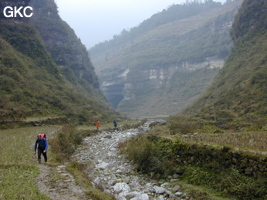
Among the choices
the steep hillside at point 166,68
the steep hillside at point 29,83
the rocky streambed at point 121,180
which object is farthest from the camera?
the steep hillside at point 166,68

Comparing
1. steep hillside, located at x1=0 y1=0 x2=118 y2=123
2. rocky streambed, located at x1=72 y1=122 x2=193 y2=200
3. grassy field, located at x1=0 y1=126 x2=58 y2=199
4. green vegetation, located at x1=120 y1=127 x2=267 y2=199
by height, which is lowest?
rocky streambed, located at x1=72 y1=122 x2=193 y2=200

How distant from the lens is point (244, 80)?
Answer: 41062mm

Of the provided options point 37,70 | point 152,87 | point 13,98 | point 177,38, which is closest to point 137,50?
point 177,38

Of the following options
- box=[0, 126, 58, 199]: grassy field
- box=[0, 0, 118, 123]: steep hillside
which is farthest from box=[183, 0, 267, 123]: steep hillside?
box=[0, 0, 118, 123]: steep hillside

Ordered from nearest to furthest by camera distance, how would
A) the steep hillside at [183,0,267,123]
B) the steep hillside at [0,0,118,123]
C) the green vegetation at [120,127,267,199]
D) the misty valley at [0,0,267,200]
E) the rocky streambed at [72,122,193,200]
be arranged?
the green vegetation at [120,127,267,199] < the misty valley at [0,0,267,200] < the rocky streambed at [72,122,193,200] < the steep hillside at [183,0,267,123] < the steep hillside at [0,0,118,123]

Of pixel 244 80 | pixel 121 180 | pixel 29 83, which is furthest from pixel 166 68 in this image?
pixel 121 180

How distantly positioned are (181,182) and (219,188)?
1.85 meters

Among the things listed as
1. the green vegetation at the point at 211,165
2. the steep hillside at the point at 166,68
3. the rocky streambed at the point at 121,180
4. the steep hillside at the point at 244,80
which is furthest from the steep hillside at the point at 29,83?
the steep hillside at the point at 166,68

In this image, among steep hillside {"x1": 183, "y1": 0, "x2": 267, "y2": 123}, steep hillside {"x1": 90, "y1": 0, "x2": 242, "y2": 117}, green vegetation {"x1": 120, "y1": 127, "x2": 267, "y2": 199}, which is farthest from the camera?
steep hillside {"x1": 90, "y1": 0, "x2": 242, "y2": 117}

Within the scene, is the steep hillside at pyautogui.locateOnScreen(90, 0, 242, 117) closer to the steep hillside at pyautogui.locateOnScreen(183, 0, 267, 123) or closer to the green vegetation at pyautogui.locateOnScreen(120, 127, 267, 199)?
the steep hillside at pyautogui.locateOnScreen(183, 0, 267, 123)

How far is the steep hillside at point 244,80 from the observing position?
31.2 metres

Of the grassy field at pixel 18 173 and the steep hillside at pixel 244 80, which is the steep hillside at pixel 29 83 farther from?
the steep hillside at pixel 244 80

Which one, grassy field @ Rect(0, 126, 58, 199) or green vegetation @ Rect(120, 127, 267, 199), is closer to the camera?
grassy field @ Rect(0, 126, 58, 199)

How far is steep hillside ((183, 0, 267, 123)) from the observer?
3125cm
